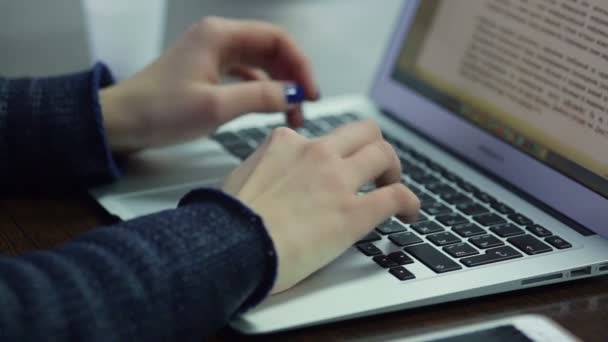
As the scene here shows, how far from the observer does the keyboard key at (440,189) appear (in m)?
0.75

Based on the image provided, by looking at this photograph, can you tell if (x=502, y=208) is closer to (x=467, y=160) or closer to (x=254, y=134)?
(x=467, y=160)

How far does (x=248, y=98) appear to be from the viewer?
0.78m

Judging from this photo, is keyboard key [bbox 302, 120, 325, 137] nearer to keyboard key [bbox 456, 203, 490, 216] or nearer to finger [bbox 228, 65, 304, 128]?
finger [bbox 228, 65, 304, 128]

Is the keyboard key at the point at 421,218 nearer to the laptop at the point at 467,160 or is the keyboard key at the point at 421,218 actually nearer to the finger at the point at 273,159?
the laptop at the point at 467,160

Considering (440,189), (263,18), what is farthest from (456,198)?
(263,18)

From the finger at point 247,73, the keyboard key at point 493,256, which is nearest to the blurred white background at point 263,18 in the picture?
the finger at point 247,73

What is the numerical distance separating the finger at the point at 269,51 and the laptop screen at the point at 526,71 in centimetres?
14

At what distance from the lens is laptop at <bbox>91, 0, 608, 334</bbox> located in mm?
585

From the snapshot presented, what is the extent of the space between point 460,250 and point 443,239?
0.02 meters

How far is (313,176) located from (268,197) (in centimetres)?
4

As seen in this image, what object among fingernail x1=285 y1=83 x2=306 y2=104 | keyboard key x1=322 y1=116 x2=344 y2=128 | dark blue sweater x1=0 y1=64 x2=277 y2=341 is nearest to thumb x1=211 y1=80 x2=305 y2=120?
fingernail x1=285 y1=83 x2=306 y2=104

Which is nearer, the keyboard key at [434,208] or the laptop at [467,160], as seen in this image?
the laptop at [467,160]

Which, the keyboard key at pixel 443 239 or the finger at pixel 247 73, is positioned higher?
the finger at pixel 247 73

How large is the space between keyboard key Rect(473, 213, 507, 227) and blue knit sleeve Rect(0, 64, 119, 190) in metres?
0.33
